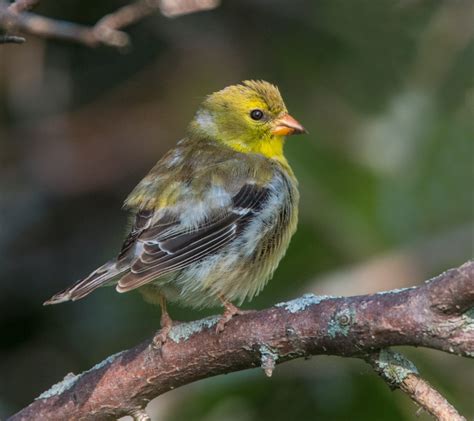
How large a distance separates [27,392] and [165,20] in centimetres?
292

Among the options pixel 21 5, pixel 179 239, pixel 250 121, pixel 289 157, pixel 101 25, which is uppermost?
pixel 21 5

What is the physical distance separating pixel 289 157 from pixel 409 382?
3.24 metres

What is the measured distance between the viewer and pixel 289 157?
6.08m

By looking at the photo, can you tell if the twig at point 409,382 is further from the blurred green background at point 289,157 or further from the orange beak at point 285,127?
the orange beak at point 285,127

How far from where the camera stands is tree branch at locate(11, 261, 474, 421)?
2.78m

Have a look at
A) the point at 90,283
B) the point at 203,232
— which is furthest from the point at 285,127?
the point at 90,283

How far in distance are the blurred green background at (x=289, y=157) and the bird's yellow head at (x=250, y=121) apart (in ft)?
2.59

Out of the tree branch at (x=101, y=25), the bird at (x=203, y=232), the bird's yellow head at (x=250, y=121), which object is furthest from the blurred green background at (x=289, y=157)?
the tree branch at (x=101, y=25)

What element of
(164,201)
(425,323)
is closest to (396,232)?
(164,201)

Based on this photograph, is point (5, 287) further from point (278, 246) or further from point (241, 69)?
point (278, 246)

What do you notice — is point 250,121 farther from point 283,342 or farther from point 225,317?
point 283,342

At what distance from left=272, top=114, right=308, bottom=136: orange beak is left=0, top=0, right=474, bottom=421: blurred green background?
795mm

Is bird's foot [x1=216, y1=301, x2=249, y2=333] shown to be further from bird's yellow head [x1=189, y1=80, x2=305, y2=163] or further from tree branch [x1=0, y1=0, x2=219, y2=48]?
bird's yellow head [x1=189, y1=80, x2=305, y2=163]

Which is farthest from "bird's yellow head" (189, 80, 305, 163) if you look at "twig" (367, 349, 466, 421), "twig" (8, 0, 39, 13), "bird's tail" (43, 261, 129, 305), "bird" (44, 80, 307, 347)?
"twig" (367, 349, 466, 421)
